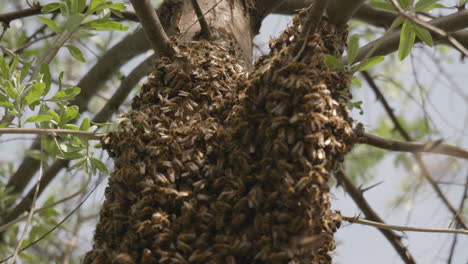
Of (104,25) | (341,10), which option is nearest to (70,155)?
(104,25)

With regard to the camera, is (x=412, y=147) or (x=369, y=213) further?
(x=369, y=213)

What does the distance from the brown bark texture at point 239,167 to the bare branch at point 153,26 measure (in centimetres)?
29

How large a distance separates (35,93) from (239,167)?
125cm

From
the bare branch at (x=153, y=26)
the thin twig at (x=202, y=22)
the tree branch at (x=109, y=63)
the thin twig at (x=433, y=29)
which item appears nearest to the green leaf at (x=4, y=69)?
the bare branch at (x=153, y=26)

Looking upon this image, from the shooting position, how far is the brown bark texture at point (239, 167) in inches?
81.8

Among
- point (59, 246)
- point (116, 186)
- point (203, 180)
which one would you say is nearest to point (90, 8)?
point (116, 186)

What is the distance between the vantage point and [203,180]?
7.43ft

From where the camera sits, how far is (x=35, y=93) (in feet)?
9.27

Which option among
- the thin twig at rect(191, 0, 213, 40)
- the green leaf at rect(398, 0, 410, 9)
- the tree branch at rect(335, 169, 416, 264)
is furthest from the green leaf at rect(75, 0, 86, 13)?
the tree branch at rect(335, 169, 416, 264)

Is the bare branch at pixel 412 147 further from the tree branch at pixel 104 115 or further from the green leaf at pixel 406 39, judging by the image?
the tree branch at pixel 104 115

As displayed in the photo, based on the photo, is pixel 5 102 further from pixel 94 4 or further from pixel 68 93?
pixel 94 4

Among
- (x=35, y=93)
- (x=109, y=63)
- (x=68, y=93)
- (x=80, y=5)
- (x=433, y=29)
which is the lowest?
(x=433, y=29)

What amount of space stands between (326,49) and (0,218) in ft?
10.4

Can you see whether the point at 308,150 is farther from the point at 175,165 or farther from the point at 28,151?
the point at 28,151
